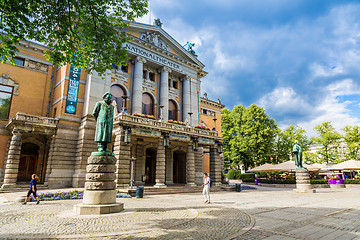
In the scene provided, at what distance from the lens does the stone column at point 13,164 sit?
1913 centimetres

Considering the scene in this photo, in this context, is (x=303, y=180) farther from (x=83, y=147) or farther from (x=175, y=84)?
(x=83, y=147)

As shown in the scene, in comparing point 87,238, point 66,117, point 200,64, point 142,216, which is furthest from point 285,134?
point 87,238

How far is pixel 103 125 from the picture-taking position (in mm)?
9789

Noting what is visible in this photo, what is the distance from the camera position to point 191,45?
121ft

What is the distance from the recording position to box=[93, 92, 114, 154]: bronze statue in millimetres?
9680

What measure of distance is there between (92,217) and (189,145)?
17.7 metres

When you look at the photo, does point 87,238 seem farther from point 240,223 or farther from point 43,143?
point 43,143

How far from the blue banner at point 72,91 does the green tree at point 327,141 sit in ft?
140

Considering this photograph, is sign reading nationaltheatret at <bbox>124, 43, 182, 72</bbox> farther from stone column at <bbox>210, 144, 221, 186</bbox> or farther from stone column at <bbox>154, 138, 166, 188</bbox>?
stone column at <bbox>210, 144, 221, 186</bbox>

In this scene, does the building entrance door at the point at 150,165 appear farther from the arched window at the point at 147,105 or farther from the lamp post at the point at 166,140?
the lamp post at the point at 166,140

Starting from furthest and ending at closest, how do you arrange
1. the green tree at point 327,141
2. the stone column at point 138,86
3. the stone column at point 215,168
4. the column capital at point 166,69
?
the green tree at point 327,141, the column capital at point 166,69, the stone column at point 138,86, the stone column at point 215,168

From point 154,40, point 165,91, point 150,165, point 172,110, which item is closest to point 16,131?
point 150,165

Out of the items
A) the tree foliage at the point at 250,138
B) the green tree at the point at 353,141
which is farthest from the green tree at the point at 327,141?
the tree foliage at the point at 250,138

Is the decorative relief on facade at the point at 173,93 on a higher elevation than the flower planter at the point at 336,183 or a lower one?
higher
